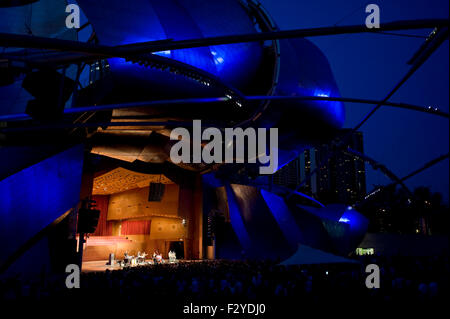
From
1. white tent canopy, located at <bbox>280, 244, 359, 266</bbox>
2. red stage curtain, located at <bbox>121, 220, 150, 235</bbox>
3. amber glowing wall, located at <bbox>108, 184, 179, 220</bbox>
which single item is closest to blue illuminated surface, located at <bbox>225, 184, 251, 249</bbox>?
amber glowing wall, located at <bbox>108, 184, 179, 220</bbox>

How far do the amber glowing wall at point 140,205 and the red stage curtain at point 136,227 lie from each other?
1.31 m

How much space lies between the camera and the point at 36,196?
1377 centimetres

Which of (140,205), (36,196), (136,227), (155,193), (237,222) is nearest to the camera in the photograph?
(36,196)

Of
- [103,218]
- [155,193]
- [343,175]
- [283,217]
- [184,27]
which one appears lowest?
[283,217]

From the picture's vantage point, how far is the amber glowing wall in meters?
29.2

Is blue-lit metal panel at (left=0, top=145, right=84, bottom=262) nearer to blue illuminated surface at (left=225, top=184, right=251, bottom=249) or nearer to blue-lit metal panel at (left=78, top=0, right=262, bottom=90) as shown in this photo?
blue-lit metal panel at (left=78, top=0, right=262, bottom=90)

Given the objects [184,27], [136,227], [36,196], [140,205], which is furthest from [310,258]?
[136,227]

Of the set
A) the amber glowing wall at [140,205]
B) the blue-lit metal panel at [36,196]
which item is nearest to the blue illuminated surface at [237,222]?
the amber glowing wall at [140,205]

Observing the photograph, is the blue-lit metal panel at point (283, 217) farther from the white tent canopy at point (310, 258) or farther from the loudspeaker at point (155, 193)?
the white tent canopy at point (310, 258)

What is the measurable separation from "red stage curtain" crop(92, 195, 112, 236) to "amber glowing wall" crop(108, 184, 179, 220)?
456mm

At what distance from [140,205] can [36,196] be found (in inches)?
682

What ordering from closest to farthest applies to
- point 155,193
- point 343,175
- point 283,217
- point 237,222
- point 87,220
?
1. point 87,220
2. point 155,193
3. point 283,217
4. point 237,222
5. point 343,175

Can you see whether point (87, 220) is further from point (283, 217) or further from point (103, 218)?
point (103, 218)
